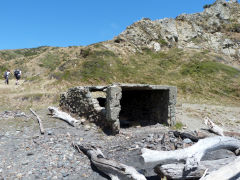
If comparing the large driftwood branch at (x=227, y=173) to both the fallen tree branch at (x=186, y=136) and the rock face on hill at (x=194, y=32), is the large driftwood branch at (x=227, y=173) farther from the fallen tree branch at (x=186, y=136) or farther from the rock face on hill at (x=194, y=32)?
the rock face on hill at (x=194, y=32)

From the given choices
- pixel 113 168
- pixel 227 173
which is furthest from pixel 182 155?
pixel 113 168

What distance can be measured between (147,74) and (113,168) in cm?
2314

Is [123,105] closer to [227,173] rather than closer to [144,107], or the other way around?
[144,107]

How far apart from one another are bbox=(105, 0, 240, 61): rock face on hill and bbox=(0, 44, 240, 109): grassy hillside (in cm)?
338

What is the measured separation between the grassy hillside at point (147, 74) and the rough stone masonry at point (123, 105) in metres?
6.40

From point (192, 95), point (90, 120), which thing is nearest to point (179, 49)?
point (192, 95)

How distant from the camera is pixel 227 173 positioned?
13.0 ft

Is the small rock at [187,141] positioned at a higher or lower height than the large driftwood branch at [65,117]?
lower

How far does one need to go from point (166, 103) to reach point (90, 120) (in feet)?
13.7

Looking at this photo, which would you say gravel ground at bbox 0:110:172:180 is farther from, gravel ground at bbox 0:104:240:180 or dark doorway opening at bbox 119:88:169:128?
dark doorway opening at bbox 119:88:169:128

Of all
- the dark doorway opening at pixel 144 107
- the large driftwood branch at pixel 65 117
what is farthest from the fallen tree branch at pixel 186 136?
the large driftwood branch at pixel 65 117

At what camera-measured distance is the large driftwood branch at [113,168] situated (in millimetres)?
4418

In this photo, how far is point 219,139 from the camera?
19.3ft

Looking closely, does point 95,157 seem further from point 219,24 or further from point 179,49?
point 219,24
